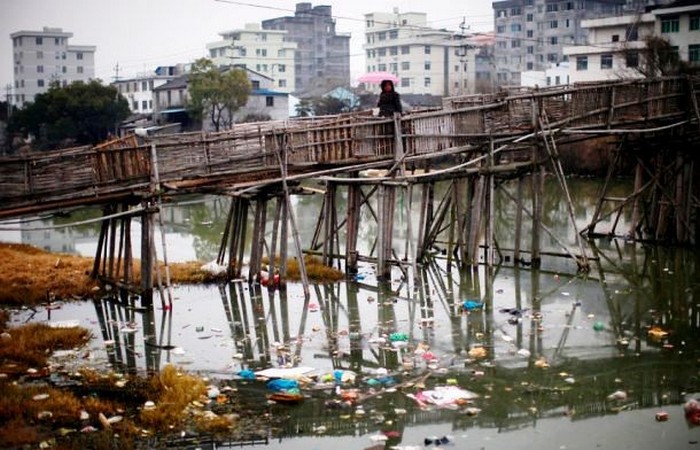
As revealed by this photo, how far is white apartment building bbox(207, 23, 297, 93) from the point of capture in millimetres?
76938

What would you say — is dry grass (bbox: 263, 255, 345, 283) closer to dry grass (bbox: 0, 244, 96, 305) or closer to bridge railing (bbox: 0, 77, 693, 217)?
bridge railing (bbox: 0, 77, 693, 217)

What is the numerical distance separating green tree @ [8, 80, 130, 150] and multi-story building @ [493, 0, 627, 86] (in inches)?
1334

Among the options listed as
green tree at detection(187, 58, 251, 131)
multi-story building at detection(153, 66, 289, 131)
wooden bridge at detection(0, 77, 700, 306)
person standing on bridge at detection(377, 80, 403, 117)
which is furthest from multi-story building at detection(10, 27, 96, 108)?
person standing on bridge at detection(377, 80, 403, 117)

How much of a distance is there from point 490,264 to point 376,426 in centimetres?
927

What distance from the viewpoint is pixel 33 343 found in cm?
1227

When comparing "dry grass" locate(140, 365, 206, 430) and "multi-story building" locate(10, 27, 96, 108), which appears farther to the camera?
"multi-story building" locate(10, 27, 96, 108)

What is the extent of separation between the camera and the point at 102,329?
13812 mm

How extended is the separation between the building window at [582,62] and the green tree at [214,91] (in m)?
18.5

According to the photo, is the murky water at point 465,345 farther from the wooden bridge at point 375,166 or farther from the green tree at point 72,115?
the green tree at point 72,115

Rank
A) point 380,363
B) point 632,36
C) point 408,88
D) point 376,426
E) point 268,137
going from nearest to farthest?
point 376,426 < point 380,363 < point 268,137 < point 632,36 < point 408,88

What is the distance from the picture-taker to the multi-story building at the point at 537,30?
7062 cm

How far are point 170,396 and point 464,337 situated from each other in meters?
4.90

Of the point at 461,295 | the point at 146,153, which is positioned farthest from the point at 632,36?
the point at 146,153

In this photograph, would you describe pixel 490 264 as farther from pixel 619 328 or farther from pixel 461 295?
pixel 619 328
